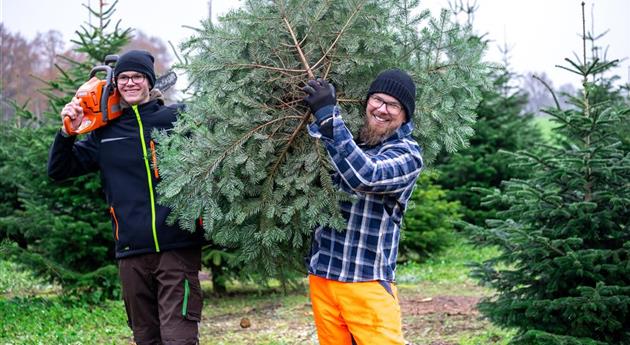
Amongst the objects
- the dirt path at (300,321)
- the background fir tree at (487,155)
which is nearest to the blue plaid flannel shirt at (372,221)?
the dirt path at (300,321)

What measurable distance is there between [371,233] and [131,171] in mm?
1590

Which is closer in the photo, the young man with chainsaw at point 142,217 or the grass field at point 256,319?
the young man with chainsaw at point 142,217

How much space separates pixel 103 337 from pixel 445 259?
6866 millimetres

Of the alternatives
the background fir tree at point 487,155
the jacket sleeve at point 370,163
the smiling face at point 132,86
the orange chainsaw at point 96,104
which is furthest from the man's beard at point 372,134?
the background fir tree at point 487,155

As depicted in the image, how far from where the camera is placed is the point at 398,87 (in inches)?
133

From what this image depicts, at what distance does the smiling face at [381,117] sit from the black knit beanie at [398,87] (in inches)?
1.1

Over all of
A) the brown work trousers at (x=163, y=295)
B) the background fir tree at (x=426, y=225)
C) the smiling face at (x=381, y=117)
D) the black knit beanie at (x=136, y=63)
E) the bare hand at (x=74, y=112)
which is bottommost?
the brown work trousers at (x=163, y=295)

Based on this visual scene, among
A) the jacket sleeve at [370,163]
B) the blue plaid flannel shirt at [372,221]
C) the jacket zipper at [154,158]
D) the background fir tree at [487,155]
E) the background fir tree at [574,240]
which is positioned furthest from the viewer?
the background fir tree at [487,155]

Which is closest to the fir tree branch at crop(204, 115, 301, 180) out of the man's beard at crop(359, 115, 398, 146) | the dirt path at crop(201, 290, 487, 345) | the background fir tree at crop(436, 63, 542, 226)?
the man's beard at crop(359, 115, 398, 146)

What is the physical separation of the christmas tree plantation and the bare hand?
784 millimetres

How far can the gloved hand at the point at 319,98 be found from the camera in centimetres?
322

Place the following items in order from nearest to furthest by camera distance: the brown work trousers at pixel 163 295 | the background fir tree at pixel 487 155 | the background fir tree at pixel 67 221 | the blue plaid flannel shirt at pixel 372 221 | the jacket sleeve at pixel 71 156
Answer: the blue plaid flannel shirt at pixel 372 221 < the brown work trousers at pixel 163 295 < the jacket sleeve at pixel 71 156 < the background fir tree at pixel 67 221 < the background fir tree at pixel 487 155

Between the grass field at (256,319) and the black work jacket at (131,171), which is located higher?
the black work jacket at (131,171)

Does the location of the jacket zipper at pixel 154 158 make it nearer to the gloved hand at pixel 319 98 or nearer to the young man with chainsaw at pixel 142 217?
the young man with chainsaw at pixel 142 217
